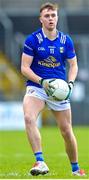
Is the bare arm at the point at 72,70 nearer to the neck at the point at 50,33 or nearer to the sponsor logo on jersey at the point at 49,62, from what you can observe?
the sponsor logo on jersey at the point at 49,62

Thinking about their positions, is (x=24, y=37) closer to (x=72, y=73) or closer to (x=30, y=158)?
(x=30, y=158)

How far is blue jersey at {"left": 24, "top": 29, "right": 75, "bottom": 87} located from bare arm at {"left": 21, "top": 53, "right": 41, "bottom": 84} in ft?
0.24

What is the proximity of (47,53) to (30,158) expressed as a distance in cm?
534

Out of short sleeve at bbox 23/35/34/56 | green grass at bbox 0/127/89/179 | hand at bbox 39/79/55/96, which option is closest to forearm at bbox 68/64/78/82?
hand at bbox 39/79/55/96

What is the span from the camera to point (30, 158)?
16.2m

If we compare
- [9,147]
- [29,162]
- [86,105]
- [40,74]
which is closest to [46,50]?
[40,74]

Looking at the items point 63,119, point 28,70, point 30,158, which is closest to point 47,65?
point 28,70

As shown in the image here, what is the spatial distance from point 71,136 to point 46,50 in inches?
50.6

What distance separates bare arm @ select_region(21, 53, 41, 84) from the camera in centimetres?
1109

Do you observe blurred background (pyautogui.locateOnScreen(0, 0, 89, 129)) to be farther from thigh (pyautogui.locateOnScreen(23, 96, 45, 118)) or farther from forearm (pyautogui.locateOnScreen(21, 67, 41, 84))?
forearm (pyautogui.locateOnScreen(21, 67, 41, 84))

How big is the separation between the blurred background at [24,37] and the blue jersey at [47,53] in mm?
23286

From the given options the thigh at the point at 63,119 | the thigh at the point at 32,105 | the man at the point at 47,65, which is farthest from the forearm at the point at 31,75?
the thigh at the point at 63,119

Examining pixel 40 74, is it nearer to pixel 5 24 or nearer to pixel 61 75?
pixel 61 75

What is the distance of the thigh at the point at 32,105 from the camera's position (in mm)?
11148
